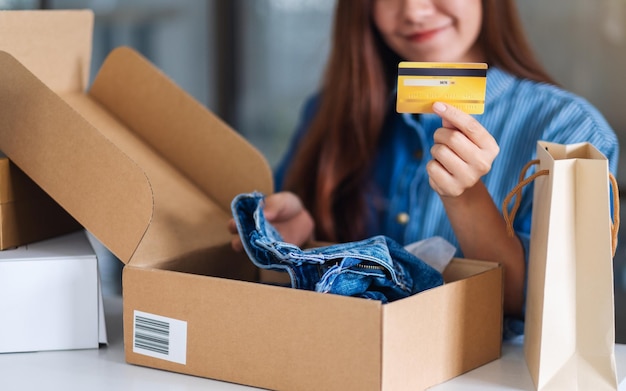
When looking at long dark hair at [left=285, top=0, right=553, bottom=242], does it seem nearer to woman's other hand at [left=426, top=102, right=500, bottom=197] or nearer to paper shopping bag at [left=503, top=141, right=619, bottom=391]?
woman's other hand at [left=426, top=102, right=500, bottom=197]

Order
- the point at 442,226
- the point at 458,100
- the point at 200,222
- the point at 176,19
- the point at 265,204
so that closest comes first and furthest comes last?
the point at 458,100 → the point at 200,222 → the point at 265,204 → the point at 442,226 → the point at 176,19

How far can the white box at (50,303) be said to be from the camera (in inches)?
41.4

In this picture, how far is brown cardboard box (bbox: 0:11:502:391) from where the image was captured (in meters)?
0.87

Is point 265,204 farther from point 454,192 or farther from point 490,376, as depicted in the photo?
point 490,376

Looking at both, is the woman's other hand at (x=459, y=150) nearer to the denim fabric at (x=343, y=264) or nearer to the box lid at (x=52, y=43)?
the denim fabric at (x=343, y=264)

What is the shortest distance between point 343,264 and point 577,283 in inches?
10.5

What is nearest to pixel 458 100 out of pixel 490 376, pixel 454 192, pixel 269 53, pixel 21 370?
pixel 454 192

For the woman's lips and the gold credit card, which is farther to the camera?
the woman's lips

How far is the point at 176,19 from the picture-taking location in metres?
3.02

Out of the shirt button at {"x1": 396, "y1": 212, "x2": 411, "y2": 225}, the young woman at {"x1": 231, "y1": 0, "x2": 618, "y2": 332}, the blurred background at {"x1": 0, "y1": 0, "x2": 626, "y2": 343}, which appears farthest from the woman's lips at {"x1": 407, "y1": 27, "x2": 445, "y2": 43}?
the blurred background at {"x1": 0, "y1": 0, "x2": 626, "y2": 343}

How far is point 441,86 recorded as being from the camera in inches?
38.9

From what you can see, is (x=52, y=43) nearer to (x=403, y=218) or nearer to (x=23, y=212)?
(x=23, y=212)

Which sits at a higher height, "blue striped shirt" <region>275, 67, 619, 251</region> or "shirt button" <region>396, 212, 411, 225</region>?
"blue striped shirt" <region>275, 67, 619, 251</region>

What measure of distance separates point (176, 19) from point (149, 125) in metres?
1.81
